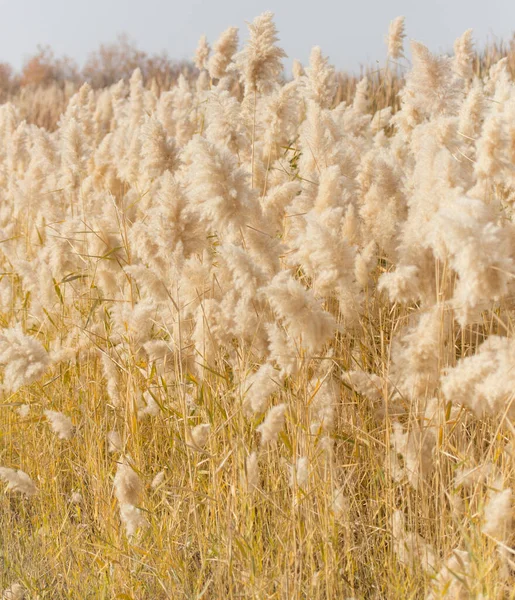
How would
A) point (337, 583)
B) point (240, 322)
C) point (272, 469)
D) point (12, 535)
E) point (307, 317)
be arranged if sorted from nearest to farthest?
point (307, 317), point (337, 583), point (240, 322), point (272, 469), point (12, 535)

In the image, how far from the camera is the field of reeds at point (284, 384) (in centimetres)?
193

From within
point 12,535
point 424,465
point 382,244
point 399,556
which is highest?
point 382,244

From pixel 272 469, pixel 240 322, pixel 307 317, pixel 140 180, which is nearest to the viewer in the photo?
pixel 307 317

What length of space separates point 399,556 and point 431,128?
4.23 feet

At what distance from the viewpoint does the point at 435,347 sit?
6.35ft

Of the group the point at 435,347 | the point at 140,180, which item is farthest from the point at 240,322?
the point at 140,180

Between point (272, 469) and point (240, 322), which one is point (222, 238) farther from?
point (272, 469)

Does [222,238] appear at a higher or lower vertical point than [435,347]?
higher

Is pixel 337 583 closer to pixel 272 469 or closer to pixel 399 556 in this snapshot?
pixel 399 556

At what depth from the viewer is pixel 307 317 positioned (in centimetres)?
187

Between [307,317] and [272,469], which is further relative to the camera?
[272,469]

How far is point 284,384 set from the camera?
8.44 ft

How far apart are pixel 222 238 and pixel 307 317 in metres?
0.92

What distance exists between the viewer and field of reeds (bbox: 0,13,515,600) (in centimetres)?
193
